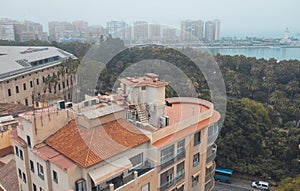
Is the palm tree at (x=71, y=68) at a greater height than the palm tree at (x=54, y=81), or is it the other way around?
the palm tree at (x=71, y=68)

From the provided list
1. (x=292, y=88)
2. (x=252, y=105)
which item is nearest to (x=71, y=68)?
(x=252, y=105)

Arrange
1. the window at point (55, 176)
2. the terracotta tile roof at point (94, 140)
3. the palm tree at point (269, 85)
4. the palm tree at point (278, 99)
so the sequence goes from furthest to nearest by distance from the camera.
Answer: the palm tree at point (269, 85), the palm tree at point (278, 99), the window at point (55, 176), the terracotta tile roof at point (94, 140)

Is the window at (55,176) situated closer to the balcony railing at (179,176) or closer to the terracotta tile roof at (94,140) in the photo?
the terracotta tile roof at (94,140)

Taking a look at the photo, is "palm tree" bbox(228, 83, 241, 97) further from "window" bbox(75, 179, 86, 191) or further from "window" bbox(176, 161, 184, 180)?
"window" bbox(75, 179, 86, 191)

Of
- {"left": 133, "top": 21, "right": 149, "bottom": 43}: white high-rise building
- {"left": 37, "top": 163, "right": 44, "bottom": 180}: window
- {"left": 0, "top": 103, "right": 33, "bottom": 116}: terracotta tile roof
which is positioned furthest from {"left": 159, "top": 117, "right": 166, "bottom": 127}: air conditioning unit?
{"left": 0, "top": 103, "right": 33, "bottom": 116}: terracotta tile roof

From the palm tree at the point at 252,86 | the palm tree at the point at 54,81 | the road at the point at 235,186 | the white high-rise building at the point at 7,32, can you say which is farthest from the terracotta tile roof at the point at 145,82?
the white high-rise building at the point at 7,32
